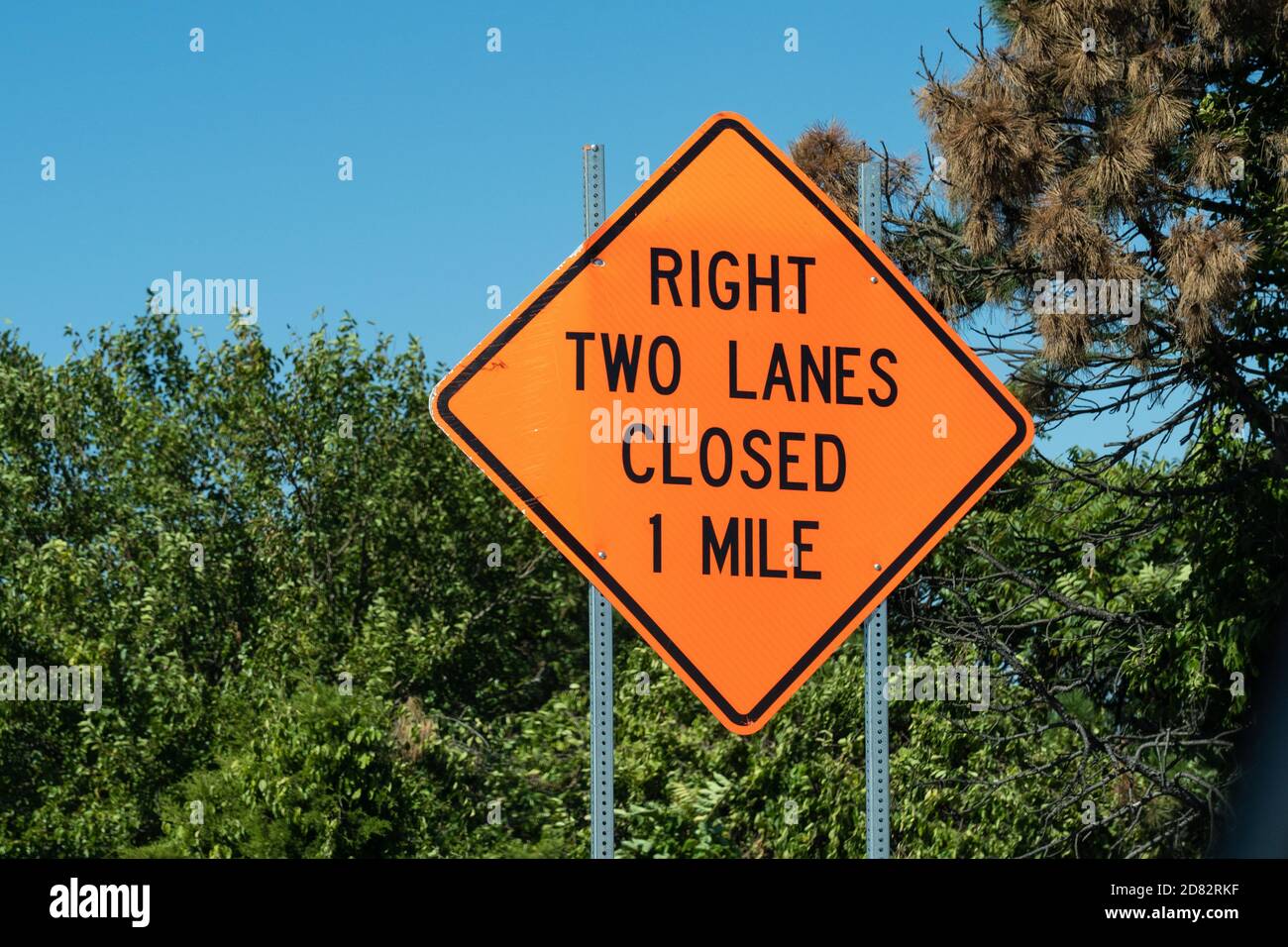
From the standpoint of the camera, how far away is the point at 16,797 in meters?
21.4

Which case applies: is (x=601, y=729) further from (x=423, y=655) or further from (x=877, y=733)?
(x=423, y=655)

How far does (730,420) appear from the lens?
4.11m

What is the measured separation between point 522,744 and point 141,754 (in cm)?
568

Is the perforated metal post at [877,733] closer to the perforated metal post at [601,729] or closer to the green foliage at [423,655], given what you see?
the perforated metal post at [601,729]

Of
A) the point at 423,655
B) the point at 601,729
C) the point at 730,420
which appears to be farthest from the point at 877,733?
→ the point at 423,655

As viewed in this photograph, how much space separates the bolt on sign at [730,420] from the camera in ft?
13.2

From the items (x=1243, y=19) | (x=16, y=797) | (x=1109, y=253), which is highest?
(x=1243, y=19)

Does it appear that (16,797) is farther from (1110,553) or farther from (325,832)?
(1110,553)

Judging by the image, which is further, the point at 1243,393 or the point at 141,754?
the point at 141,754

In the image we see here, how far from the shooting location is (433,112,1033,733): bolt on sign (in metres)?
4.03

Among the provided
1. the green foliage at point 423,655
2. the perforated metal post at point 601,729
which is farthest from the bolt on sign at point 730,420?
the green foliage at point 423,655

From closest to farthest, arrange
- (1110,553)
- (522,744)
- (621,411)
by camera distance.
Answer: (621,411) < (1110,553) < (522,744)

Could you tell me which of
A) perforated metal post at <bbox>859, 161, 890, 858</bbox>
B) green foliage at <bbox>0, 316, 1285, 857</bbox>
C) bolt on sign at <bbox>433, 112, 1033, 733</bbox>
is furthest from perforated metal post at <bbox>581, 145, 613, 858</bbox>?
green foliage at <bbox>0, 316, 1285, 857</bbox>

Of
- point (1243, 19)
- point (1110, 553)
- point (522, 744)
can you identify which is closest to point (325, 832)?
point (522, 744)
